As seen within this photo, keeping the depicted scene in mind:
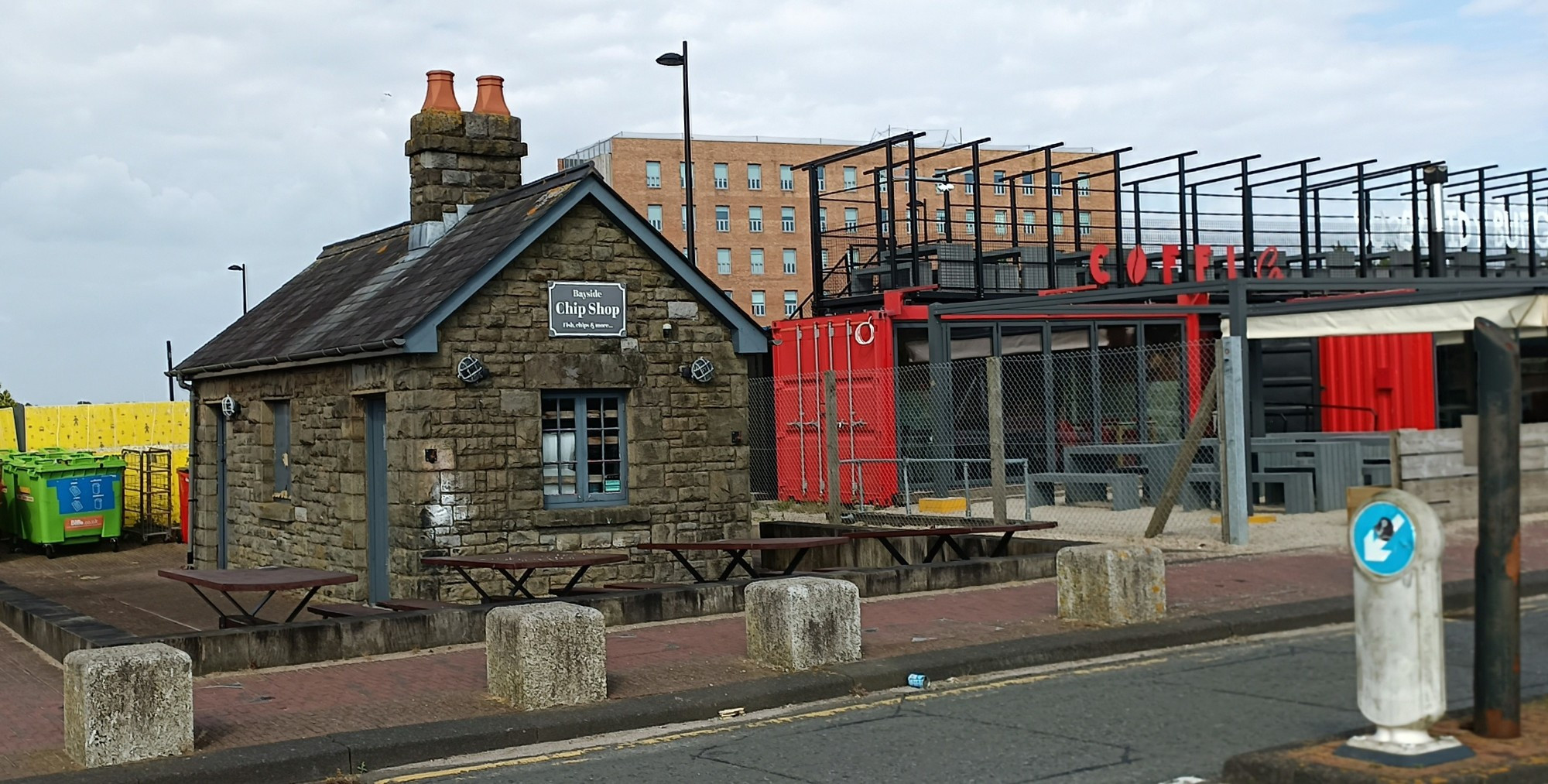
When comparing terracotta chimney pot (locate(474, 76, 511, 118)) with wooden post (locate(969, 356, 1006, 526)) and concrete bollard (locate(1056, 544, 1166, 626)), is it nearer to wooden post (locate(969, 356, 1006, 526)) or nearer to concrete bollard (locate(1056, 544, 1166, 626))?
wooden post (locate(969, 356, 1006, 526))

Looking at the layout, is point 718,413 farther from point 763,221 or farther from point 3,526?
point 763,221

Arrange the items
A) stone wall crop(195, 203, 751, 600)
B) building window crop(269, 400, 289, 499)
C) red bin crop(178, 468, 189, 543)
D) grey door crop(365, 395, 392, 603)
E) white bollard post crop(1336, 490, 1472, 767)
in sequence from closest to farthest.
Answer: white bollard post crop(1336, 490, 1472, 767) → stone wall crop(195, 203, 751, 600) → grey door crop(365, 395, 392, 603) → building window crop(269, 400, 289, 499) → red bin crop(178, 468, 189, 543)

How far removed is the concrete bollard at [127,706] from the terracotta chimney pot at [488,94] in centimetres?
1202

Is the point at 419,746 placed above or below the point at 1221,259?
below

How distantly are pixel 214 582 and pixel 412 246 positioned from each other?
339 inches

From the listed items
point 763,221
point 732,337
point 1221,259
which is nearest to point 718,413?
point 732,337

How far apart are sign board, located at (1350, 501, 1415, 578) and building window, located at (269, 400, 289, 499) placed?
14296mm

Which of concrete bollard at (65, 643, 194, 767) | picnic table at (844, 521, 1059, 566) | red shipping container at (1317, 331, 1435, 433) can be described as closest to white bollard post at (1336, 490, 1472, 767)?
concrete bollard at (65, 643, 194, 767)

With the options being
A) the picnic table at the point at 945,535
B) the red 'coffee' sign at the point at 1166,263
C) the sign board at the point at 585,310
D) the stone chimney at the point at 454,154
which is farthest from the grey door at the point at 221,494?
the red 'coffee' sign at the point at 1166,263

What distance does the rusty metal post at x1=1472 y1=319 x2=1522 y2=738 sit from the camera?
20.4 feet

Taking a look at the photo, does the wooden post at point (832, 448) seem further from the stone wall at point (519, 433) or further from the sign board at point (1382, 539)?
the sign board at point (1382, 539)

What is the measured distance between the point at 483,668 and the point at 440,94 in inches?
405

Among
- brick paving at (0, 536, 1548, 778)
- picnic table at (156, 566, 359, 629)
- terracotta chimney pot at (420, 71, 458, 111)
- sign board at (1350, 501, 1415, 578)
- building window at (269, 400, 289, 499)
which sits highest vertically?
terracotta chimney pot at (420, 71, 458, 111)

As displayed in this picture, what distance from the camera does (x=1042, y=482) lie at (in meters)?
20.5
